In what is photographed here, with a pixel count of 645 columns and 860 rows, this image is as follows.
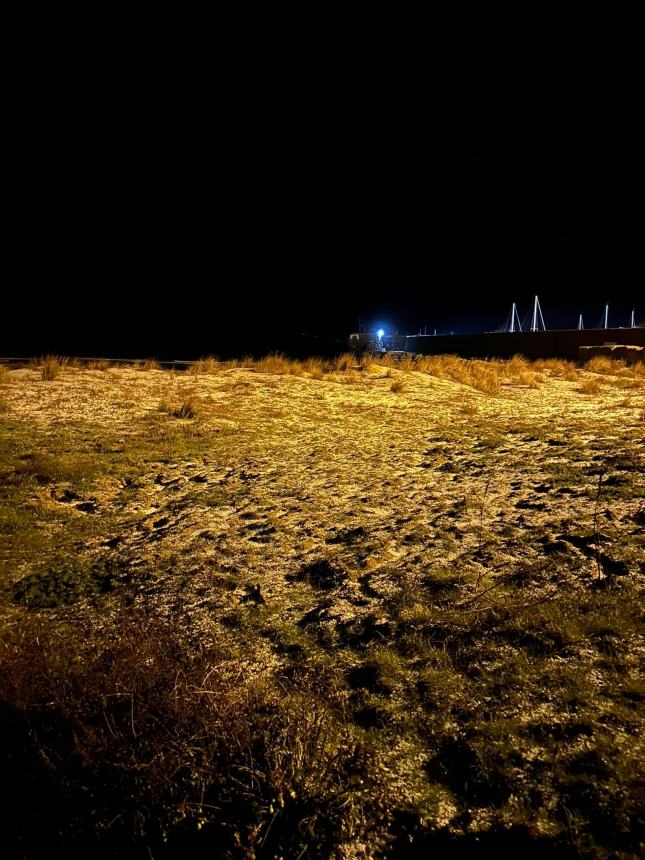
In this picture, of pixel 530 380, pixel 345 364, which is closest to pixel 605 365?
pixel 530 380

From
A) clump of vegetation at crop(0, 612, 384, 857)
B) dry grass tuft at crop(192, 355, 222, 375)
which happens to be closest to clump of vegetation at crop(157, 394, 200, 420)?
dry grass tuft at crop(192, 355, 222, 375)

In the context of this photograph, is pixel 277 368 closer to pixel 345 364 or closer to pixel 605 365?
pixel 345 364

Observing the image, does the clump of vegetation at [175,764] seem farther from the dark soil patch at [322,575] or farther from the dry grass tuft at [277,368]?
the dry grass tuft at [277,368]

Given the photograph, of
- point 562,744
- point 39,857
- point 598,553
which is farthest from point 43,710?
point 598,553

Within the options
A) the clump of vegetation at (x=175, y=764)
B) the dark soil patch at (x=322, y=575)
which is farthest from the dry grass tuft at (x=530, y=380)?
the clump of vegetation at (x=175, y=764)

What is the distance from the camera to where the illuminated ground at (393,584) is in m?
1.55

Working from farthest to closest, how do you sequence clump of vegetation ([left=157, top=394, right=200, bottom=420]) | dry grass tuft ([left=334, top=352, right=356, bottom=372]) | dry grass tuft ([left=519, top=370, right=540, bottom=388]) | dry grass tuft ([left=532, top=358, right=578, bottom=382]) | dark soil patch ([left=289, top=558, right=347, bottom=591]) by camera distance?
dry grass tuft ([left=334, top=352, right=356, bottom=372]) → dry grass tuft ([left=532, top=358, right=578, bottom=382]) → dry grass tuft ([left=519, top=370, right=540, bottom=388]) → clump of vegetation ([left=157, top=394, right=200, bottom=420]) → dark soil patch ([left=289, top=558, right=347, bottom=591])

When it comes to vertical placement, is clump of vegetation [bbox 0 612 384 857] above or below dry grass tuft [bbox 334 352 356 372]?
below

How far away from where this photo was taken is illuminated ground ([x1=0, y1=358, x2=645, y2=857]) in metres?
1.55

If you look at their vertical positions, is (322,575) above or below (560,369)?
below

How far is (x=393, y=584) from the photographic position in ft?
9.47

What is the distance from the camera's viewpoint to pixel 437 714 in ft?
6.19

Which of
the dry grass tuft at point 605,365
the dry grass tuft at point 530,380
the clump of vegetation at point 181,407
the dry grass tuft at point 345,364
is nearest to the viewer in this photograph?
the clump of vegetation at point 181,407

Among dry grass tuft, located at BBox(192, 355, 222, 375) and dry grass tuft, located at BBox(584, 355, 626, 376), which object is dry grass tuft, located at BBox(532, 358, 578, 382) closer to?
dry grass tuft, located at BBox(584, 355, 626, 376)
